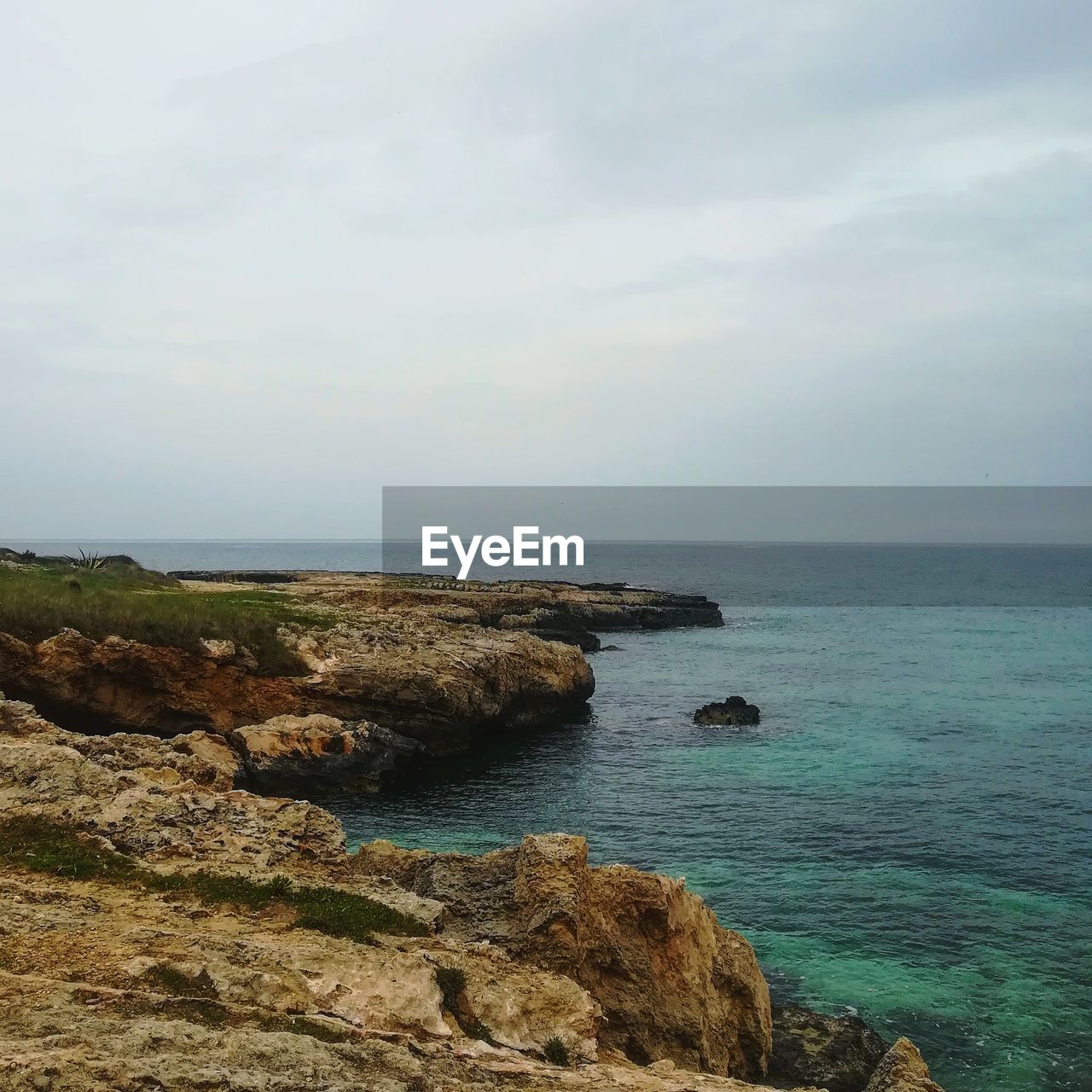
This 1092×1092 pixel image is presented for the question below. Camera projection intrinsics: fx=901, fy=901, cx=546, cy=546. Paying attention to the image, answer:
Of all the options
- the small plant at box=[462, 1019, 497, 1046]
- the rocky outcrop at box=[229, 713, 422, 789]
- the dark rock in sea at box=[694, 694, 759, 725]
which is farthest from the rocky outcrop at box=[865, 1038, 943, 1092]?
the dark rock in sea at box=[694, 694, 759, 725]

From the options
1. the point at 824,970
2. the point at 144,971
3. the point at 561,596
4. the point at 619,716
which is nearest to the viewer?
the point at 144,971

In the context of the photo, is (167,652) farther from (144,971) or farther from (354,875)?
(144,971)

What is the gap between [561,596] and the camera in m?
98.8

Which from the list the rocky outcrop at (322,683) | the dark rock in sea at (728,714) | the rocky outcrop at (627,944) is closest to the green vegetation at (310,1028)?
the rocky outcrop at (627,944)

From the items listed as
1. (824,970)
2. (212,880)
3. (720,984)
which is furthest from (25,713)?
(824,970)

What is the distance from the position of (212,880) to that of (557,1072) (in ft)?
19.1

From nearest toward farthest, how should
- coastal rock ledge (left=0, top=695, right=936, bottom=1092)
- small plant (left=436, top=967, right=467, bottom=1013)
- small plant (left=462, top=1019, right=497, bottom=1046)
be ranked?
coastal rock ledge (left=0, top=695, right=936, bottom=1092), small plant (left=462, top=1019, right=497, bottom=1046), small plant (left=436, top=967, right=467, bottom=1013)

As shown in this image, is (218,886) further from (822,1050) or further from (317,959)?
(822,1050)

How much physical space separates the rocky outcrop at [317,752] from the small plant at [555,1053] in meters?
21.1

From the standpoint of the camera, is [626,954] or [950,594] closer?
[626,954]

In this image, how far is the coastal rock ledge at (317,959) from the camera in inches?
330

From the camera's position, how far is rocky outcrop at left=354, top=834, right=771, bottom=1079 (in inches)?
540

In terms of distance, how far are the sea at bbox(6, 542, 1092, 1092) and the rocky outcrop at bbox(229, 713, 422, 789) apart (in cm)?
108

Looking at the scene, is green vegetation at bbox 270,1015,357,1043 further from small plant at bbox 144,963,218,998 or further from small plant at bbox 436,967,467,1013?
small plant at bbox 436,967,467,1013
